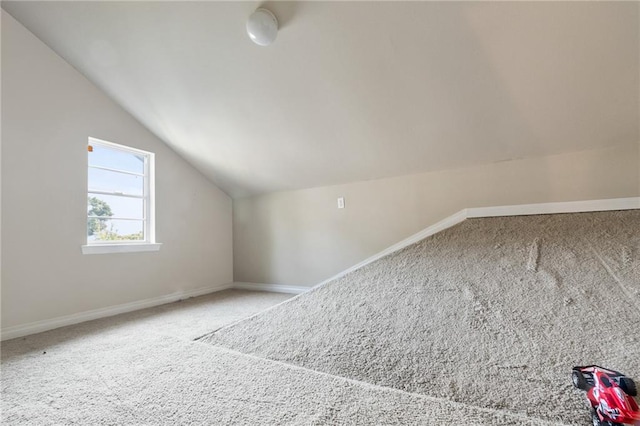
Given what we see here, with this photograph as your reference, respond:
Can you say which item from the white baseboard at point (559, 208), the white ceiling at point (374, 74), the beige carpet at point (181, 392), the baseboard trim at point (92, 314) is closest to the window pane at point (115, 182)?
the white ceiling at point (374, 74)

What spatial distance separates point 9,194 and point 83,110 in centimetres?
93

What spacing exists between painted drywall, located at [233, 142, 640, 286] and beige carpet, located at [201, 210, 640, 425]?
0.36m

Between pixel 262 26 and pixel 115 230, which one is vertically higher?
pixel 262 26

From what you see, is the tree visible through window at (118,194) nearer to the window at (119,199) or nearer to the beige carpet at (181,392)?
the window at (119,199)

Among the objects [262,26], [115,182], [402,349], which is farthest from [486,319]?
[115,182]

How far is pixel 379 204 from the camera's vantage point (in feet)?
9.89

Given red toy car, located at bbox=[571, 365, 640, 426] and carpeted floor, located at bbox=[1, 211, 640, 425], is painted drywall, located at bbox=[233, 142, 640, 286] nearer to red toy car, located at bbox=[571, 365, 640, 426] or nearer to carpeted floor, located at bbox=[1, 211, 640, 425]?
carpeted floor, located at bbox=[1, 211, 640, 425]

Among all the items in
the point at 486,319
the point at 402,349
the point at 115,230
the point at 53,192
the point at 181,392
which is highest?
the point at 53,192

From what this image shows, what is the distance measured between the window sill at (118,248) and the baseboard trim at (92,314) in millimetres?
520

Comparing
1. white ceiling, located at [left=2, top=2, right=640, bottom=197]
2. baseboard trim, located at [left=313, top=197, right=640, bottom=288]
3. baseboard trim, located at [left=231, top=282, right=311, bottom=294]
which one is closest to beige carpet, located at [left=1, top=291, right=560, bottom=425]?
baseboard trim, located at [left=313, top=197, right=640, bottom=288]

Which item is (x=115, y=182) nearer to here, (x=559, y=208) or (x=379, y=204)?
(x=379, y=204)

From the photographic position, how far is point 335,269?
10.6ft

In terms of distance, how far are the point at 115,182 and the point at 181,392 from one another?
2427mm

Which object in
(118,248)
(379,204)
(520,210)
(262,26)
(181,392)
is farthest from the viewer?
(379,204)
